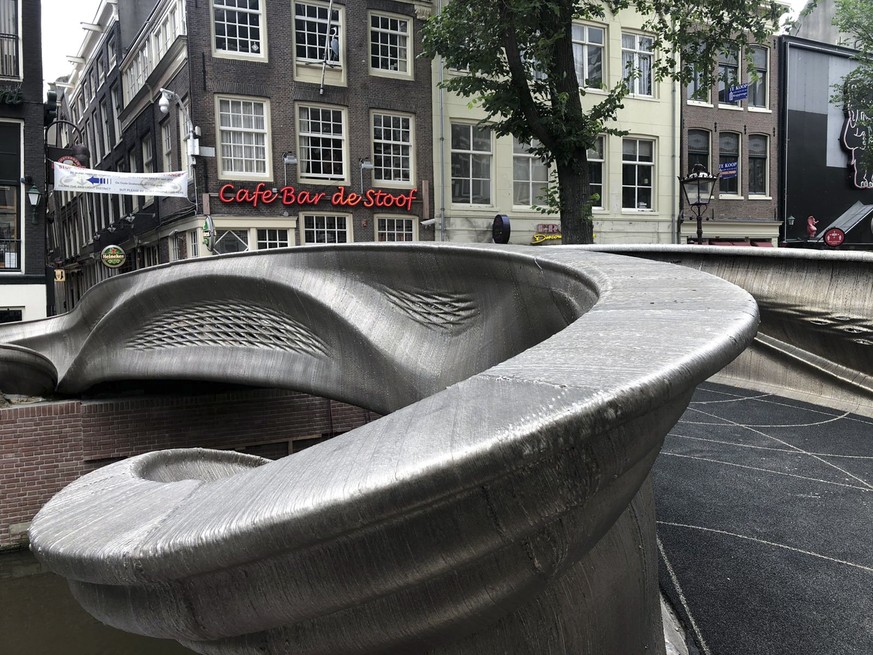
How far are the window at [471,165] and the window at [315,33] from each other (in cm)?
354

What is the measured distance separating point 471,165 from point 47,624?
13671 millimetres

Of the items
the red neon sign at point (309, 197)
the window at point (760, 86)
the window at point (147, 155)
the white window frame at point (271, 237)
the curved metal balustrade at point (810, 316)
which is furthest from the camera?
the window at point (760, 86)

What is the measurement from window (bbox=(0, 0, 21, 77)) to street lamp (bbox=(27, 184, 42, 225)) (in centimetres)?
259

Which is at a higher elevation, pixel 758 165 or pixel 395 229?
pixel 758 165

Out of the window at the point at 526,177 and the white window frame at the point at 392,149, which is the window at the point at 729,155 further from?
the white window frame at the point at 392,149

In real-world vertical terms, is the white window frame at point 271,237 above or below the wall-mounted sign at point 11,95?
below

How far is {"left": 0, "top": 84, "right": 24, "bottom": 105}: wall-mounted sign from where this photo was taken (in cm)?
1421

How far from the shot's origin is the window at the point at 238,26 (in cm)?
1512

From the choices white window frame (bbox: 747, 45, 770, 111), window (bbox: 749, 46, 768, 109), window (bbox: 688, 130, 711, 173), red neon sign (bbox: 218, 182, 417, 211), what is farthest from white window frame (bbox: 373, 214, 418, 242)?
window (bbox: 749, 46, 768, 109)

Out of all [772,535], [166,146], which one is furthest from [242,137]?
[772,535]

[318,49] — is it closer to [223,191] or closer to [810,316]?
[223,191]

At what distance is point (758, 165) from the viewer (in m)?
21.1

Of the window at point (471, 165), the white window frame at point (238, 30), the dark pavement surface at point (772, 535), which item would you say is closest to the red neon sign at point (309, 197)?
the window at point (471, 165)

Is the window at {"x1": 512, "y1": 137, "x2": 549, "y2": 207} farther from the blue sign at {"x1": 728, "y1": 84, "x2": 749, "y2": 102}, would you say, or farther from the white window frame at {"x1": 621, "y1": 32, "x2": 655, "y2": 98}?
the blue sign at {"x1": 728, "y1": 84, "x2": 749, "y2": 102}
